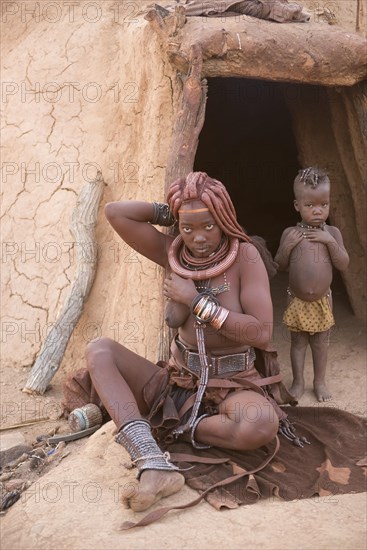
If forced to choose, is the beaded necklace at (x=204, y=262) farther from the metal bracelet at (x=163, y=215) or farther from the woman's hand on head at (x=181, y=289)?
the metal bracelet at (x=163, y=215)

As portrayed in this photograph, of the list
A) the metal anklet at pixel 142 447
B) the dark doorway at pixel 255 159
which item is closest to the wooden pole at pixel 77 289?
the metal anklet at pixel 142 447

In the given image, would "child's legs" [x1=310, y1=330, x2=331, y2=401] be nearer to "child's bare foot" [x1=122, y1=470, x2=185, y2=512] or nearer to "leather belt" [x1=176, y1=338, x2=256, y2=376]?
"leather belt" [x1=176, y1=338, x2=256, y2=376]

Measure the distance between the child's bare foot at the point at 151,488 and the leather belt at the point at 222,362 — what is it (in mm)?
594

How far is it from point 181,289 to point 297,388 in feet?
4.70

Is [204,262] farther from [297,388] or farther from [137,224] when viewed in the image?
[297,388]

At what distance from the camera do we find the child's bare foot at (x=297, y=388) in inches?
188

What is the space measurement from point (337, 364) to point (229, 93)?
2.87 metres

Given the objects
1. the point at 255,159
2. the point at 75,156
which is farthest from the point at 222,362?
the point at 255,159

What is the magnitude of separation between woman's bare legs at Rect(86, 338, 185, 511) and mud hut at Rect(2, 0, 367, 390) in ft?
1.78

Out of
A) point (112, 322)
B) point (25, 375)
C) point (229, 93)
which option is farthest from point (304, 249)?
point (229, 93)

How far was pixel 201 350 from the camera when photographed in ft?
12.5

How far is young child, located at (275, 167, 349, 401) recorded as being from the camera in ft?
15.0

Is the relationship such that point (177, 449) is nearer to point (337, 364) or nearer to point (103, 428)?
point (103, 428)

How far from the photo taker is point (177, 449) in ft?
12.4
